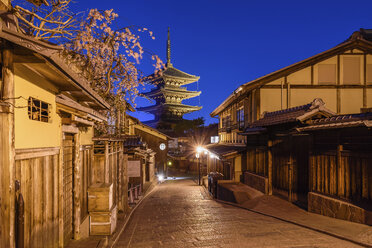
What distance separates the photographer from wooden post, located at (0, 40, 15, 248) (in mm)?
3350

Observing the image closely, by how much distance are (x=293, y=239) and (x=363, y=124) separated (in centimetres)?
395

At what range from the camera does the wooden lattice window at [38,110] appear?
14.0ft

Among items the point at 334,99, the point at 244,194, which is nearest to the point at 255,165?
the point at 244,194

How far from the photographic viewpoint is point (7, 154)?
341cm

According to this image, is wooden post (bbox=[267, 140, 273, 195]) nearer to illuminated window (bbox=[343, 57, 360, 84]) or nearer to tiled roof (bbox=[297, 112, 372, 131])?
tiled roof (bbox=[297, 112, 372, 131])

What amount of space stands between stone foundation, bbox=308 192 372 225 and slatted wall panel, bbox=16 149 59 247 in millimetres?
8994

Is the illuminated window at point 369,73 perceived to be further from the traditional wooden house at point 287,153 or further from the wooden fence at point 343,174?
the wooden fence at point 343,174

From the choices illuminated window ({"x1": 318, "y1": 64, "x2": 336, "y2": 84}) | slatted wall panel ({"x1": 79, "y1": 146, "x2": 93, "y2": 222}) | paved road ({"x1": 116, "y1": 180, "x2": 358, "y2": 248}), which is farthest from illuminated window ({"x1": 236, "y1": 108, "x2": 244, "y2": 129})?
slatted wall panel ({"x1": 79, "y1": 146, "x2": 93, "y2": 222})

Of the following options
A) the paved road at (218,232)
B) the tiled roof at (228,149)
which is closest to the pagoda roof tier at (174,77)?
the tiled roof at (228,149)

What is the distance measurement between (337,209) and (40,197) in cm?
928

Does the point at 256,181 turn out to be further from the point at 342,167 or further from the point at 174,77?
the point at 174,77

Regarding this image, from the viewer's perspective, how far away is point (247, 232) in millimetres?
7105

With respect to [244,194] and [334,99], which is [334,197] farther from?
[334,99]

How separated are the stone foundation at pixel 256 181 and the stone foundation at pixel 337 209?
3.50m
